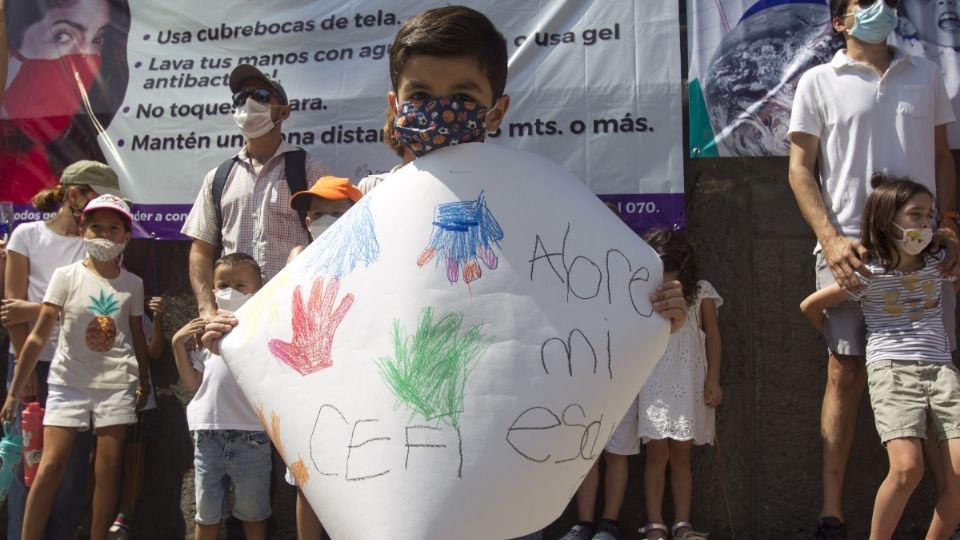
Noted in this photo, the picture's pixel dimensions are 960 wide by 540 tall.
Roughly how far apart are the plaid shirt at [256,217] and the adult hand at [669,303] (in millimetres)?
2377

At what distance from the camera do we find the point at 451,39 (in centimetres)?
195

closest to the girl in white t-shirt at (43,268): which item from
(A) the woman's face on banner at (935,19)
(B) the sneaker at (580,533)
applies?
(B) the sneaker at (580,533)

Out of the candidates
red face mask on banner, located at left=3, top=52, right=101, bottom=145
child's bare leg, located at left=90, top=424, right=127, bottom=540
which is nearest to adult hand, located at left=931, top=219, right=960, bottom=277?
child's bare leg, located at left=90, top=424, right=127, bottom=540

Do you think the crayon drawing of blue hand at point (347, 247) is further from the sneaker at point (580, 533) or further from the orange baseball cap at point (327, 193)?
Result: the sneaker at point (580, 533)

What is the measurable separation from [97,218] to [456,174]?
311 cm

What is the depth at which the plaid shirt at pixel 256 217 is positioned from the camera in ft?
13.1

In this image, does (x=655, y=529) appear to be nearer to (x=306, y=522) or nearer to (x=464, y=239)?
(x=306, y=522)

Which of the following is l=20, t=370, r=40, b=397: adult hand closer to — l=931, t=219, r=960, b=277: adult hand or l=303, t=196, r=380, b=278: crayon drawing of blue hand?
l=303, t=196, r=380, b=278: crayon drawing of blue hand

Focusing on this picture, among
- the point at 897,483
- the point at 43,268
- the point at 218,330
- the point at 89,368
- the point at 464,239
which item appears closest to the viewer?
the point at 464,239

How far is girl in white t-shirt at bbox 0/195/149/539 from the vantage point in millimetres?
4328

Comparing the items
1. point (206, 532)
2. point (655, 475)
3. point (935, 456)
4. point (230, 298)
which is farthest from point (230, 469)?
point (935, 456)

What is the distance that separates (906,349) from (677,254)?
1.05 metres

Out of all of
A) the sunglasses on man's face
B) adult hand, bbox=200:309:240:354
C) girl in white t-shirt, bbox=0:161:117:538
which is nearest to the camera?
adult hand, bbox=200:309:240:354

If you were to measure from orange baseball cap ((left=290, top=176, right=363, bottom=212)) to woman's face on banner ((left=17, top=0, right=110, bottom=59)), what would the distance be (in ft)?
7.03
